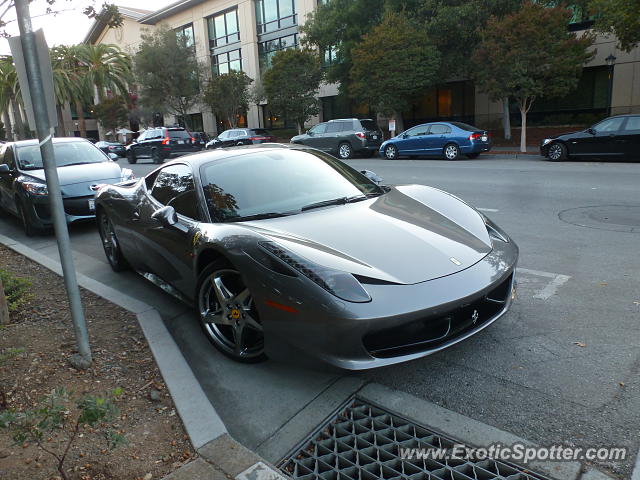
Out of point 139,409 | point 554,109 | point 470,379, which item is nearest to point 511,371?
point 470,379

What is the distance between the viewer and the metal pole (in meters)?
2.91

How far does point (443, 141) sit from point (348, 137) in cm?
471

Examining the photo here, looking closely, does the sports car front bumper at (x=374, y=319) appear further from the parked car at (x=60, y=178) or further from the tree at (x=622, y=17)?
the tree at (x=622, y=17)

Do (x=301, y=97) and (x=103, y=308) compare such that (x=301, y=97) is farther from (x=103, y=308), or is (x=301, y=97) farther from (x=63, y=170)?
(x=103, y=308)

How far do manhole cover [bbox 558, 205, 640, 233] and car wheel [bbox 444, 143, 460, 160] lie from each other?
9884 millimetres

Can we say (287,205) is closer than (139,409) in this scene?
No

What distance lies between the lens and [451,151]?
1753 centimetres

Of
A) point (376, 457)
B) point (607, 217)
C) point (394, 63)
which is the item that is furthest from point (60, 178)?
point (394, 63)

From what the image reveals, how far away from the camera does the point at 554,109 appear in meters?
26.7

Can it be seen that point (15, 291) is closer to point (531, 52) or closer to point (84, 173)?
point (84, 173)

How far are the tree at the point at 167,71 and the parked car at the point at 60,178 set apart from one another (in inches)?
1237

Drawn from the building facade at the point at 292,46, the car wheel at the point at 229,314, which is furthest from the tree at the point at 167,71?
the car wheel at the point at 229,314

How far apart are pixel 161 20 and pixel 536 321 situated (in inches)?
2009

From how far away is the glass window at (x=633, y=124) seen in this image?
1402cm
